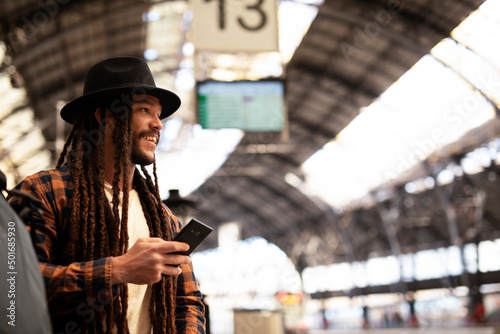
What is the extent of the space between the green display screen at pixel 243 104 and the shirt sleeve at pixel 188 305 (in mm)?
8676

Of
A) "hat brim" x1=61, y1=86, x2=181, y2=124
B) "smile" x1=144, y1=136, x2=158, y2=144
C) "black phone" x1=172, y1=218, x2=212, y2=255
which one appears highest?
"hat brim" x1=61, y1=86, x2=181, y2=124

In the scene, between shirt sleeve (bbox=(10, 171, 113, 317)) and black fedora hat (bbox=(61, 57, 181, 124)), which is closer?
shirt sleeve (bbox=(10, 171, 113, 317))

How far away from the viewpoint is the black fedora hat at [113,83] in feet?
7.13

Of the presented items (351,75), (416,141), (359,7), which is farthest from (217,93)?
(416,141)

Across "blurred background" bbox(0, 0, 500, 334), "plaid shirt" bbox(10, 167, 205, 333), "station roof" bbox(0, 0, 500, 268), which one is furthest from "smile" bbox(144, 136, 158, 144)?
"station roof" bbox(0, 0, 500, 268)

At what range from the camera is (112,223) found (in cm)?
202

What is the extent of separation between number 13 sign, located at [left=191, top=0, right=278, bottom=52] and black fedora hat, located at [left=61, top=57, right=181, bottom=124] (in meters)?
5.14

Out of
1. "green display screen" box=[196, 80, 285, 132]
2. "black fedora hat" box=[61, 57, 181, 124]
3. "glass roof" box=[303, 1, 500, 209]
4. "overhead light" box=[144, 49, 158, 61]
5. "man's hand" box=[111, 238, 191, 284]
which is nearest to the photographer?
"man's hand" box=[111, 238, 191, 284]

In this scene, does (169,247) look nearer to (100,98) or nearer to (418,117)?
(100,98)

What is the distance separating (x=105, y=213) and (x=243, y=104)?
9514 mm

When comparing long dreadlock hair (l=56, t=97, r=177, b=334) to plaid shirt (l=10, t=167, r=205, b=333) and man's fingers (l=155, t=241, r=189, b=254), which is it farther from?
man's fingers (l=155, t=241, r=189, b=254)

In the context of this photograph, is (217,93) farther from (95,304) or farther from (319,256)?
(319,256)

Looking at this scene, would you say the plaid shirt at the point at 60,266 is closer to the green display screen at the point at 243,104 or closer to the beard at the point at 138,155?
the beard at the point at 138,155

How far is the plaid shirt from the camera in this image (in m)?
1.76
